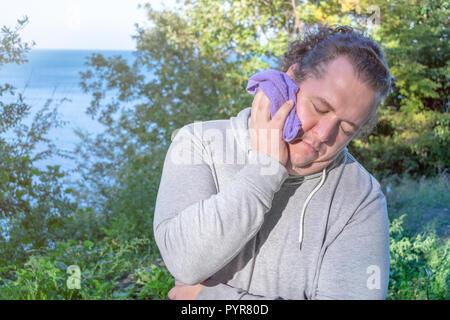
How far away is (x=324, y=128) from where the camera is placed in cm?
143

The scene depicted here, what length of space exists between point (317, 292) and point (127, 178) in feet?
11.0

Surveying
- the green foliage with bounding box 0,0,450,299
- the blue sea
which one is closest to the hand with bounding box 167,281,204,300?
the green foliage with bounding box 0,0,450,299

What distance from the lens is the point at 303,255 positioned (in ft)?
4.90

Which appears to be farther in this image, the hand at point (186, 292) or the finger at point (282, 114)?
the hand at point (186, 292)

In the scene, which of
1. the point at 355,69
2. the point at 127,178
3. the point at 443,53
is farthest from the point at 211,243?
the point at 443,53

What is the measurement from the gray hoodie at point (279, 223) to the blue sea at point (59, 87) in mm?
3165

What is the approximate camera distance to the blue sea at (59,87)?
13.7 feet

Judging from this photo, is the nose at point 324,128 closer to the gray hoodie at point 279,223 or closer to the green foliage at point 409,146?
the gray hoodie at point 279,223

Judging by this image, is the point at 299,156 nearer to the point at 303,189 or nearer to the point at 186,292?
the point at 303,189

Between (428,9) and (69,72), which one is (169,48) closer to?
(69,72)

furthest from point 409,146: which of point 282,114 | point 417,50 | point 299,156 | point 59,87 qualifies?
point 282,114

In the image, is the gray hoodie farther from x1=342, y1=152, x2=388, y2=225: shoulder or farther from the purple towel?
the purple towel

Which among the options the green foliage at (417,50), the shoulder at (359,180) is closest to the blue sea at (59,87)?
the shoulder at (359,180)

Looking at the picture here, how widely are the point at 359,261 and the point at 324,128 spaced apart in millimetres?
434
